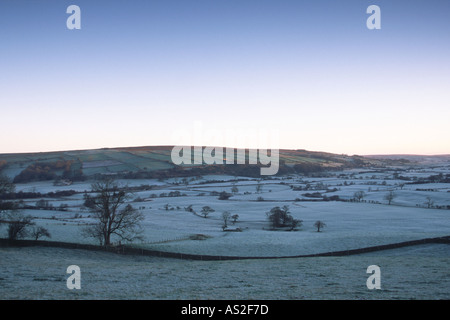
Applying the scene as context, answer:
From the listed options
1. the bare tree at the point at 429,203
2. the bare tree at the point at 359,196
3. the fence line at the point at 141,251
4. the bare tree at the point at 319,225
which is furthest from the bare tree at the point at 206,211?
the bare tree at the point at 429,203

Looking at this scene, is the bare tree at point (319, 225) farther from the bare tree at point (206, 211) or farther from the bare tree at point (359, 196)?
the bare tree at point (359, 196)

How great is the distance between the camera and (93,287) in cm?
1631

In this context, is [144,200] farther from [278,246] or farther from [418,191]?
[418,191]

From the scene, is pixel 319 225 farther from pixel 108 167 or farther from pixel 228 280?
pixel 108 167

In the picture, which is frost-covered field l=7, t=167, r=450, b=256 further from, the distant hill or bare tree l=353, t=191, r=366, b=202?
the distant hill

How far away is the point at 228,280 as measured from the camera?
18.5 m

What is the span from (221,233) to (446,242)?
1012 inches

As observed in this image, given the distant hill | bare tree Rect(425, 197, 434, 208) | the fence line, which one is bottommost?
bare tree Rect(425, 197, 434, 208)

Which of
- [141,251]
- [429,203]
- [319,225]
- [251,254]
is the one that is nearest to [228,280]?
[251,254]

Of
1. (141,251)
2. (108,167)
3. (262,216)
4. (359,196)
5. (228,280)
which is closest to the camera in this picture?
(228,280)

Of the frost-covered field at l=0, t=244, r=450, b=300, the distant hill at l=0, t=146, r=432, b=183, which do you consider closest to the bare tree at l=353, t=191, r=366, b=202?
the distant hill at l=0, t=146, r=432, b=183

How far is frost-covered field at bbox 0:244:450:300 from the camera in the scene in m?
14.6

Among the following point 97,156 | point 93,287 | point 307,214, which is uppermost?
point 97,156
